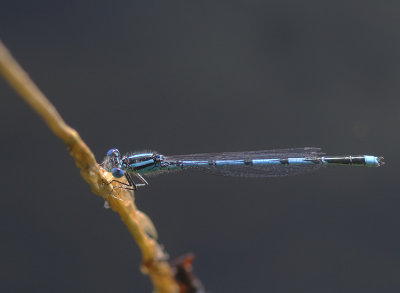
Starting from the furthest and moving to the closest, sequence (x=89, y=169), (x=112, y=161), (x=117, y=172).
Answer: (x=112, y=161), (x=117, y=172), (x=89, y=169)

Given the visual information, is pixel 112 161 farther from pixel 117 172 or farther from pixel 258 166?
pixel 258 166

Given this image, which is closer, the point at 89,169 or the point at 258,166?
the point at 89,169

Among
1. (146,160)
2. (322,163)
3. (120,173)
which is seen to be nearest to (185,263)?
(120,173)

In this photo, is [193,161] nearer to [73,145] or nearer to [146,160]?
[146,160]

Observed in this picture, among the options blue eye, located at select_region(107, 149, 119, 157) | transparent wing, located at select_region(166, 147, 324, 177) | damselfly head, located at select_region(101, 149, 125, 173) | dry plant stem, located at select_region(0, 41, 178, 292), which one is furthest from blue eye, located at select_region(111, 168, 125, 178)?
transparent wing, located at select_region(166, 147, 324, 177)

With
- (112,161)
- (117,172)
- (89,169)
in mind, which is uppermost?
(112,161)

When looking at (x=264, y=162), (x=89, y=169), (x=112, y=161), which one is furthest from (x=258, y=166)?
(x=89, y=169)

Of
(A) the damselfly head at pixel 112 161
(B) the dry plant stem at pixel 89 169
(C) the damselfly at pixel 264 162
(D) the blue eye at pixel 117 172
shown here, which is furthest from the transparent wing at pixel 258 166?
(B) the dry plant stem at pixel 89 169
